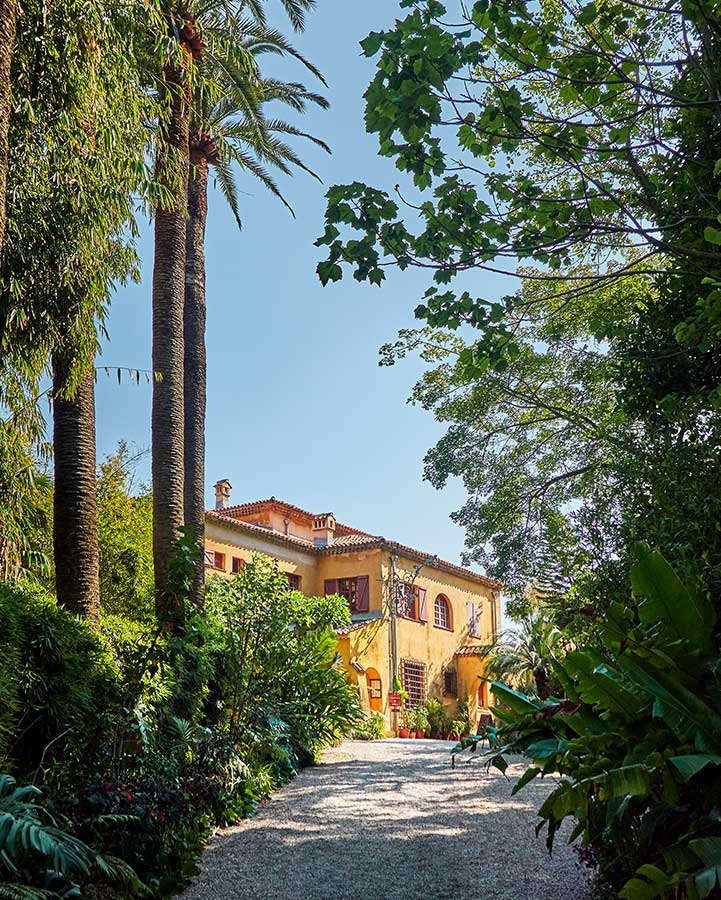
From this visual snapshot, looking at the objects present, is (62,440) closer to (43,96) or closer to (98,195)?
(98,195)

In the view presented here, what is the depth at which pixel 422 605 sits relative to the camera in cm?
3181

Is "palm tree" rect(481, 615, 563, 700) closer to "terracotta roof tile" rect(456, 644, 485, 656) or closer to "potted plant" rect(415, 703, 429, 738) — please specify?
"potted plant" rect(415, 703, 429, 738)

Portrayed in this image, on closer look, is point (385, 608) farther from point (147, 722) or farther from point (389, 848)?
point (147, 722)

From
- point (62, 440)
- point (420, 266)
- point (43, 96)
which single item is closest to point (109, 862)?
point (420, 266)

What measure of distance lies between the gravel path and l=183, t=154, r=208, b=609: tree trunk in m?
4.61

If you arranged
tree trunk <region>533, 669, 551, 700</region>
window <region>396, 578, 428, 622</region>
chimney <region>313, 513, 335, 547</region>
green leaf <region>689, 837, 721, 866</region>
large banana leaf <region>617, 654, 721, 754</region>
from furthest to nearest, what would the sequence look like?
1. chimney <region>313, 513, 335, 547</region>
2. window <region>396, 578, 428, 622</region>
3. tree trunk <region>533, 669, 551, 700</region>
4. large banana leaf <region>617, 654, 721, 754</region>
5. green leaf <region>689, 837, 721, 866</region>

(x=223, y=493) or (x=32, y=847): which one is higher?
(x=223, y=493)

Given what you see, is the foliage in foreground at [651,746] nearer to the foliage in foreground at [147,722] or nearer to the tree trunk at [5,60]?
the foliage in foreground at [147,722]

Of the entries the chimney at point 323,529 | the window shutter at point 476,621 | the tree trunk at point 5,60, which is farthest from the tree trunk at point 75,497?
the window shutter at point 476,621

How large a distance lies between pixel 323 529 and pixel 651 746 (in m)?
28.2

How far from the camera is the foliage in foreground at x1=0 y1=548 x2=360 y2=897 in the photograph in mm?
6680

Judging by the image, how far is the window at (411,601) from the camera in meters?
30.3

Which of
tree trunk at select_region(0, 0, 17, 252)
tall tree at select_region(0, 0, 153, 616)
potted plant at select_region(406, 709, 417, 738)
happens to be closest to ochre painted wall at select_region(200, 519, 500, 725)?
potted plant at select_region(406, 709, 417, 738)

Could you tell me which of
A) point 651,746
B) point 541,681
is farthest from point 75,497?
point 541,681
